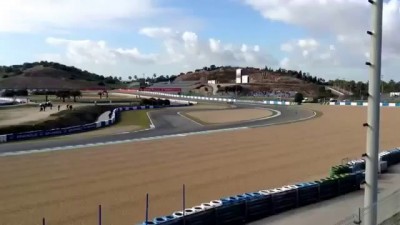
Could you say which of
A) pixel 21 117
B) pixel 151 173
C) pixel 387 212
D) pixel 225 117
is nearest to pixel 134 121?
pixel 225 117

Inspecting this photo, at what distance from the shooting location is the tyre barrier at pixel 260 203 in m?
13.0

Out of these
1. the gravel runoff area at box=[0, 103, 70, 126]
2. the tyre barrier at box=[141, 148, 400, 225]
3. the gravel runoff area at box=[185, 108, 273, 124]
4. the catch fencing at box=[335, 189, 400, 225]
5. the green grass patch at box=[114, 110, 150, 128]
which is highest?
the catch fencing at box=[335, 189, 400, 225]

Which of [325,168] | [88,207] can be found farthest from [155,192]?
[325,168]

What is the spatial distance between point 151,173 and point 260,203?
9.71 meters

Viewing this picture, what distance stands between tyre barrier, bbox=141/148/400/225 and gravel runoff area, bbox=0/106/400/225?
8.49ft

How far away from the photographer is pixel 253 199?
14.4 metres

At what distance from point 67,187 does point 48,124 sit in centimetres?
3214

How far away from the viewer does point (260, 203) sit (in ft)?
48.1

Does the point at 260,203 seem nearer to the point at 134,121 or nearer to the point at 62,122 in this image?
the point at 62,122

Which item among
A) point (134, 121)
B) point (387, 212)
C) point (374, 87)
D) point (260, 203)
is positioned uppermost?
point (374, 87)

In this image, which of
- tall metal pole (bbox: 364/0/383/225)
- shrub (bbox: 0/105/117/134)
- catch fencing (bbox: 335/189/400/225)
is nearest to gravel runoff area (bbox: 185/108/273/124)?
shrub (bbox: 0/105/117/134)

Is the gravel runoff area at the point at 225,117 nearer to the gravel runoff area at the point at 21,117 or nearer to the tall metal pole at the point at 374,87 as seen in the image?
the gravel runoff area at the point at 21,117

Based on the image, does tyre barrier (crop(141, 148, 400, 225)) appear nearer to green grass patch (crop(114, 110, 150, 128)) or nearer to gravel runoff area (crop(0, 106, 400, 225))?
gravel runoff area (crop(0, 106, 400, 225))

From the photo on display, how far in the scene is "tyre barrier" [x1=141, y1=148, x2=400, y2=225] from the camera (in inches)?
510
